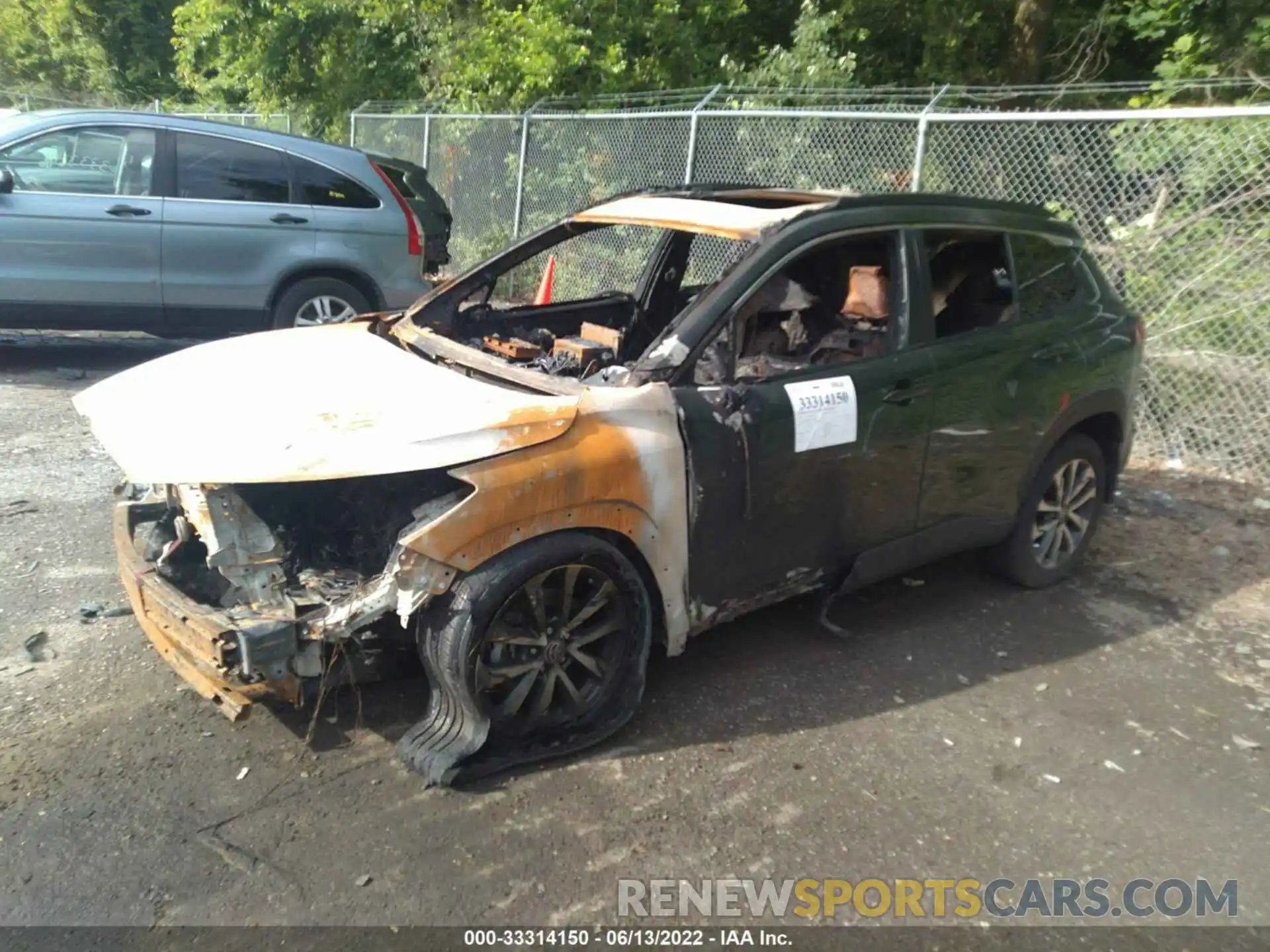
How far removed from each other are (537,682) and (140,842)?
1223mm

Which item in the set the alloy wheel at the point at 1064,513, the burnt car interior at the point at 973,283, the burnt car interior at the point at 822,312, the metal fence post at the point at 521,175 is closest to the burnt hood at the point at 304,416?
the burnt car interior at the point at 822,312

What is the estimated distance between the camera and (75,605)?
167 inches

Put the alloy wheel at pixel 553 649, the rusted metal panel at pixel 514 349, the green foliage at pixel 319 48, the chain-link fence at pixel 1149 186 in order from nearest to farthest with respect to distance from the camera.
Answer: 1. the alloy wheel at pixel 553 649
2. the rusted metal panel at pixel 514 349
3. the chain-link fence at pixel 1149 186
4. the green foliage at pixel 319 48

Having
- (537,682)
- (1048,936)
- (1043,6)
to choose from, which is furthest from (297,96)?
(1048,936)

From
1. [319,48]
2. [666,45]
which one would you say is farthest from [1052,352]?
[319,48]

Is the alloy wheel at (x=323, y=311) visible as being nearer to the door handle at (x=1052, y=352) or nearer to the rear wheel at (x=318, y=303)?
the rear wheel at (x=318, y=303)

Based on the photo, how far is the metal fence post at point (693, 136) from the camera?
8.91 meters

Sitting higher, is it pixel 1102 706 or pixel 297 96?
pixel 297 96

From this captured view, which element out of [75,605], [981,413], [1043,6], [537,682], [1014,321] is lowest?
[75,605]

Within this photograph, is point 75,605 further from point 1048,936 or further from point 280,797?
point 1048,936

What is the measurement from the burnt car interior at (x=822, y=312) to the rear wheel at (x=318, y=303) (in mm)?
4769

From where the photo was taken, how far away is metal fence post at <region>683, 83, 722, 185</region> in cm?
891

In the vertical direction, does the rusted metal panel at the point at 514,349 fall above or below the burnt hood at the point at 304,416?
above

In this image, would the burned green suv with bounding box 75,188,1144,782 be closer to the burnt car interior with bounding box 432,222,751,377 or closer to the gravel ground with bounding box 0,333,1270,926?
the burnt car interior with bounding box 432,222,751,377
